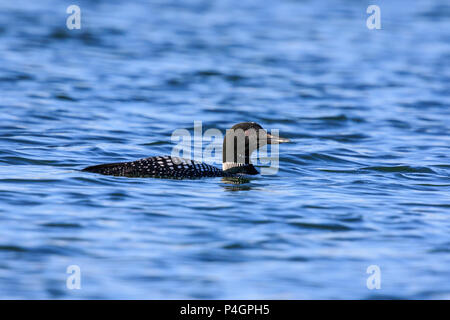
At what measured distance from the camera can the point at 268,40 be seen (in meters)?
19.2

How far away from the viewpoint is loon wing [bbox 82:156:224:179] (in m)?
7.62

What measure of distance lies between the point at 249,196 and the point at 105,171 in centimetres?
146

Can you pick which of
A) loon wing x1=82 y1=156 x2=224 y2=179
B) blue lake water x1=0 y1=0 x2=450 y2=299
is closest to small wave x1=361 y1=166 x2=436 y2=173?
blue lake water x1=0 y1=0 x2=450 y2=299

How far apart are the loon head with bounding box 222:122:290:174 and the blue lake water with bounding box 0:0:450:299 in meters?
0.33

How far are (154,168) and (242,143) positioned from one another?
1.20 metres

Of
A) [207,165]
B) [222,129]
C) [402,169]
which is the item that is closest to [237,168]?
[207,165]

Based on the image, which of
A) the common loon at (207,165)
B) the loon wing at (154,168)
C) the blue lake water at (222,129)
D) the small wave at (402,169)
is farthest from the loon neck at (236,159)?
the small wave at (402,169)

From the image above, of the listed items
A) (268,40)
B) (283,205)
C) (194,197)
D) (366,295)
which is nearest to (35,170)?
(194,197)

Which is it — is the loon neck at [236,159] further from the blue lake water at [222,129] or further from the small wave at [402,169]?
the small wave at [402,169]

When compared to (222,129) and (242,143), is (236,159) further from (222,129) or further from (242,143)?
(222,129)

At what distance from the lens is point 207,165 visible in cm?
816

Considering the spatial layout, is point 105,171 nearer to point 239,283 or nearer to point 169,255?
point 169,255

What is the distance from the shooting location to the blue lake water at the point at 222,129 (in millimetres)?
5250

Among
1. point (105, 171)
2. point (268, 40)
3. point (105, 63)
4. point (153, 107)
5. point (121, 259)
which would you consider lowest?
point (121, 259)
